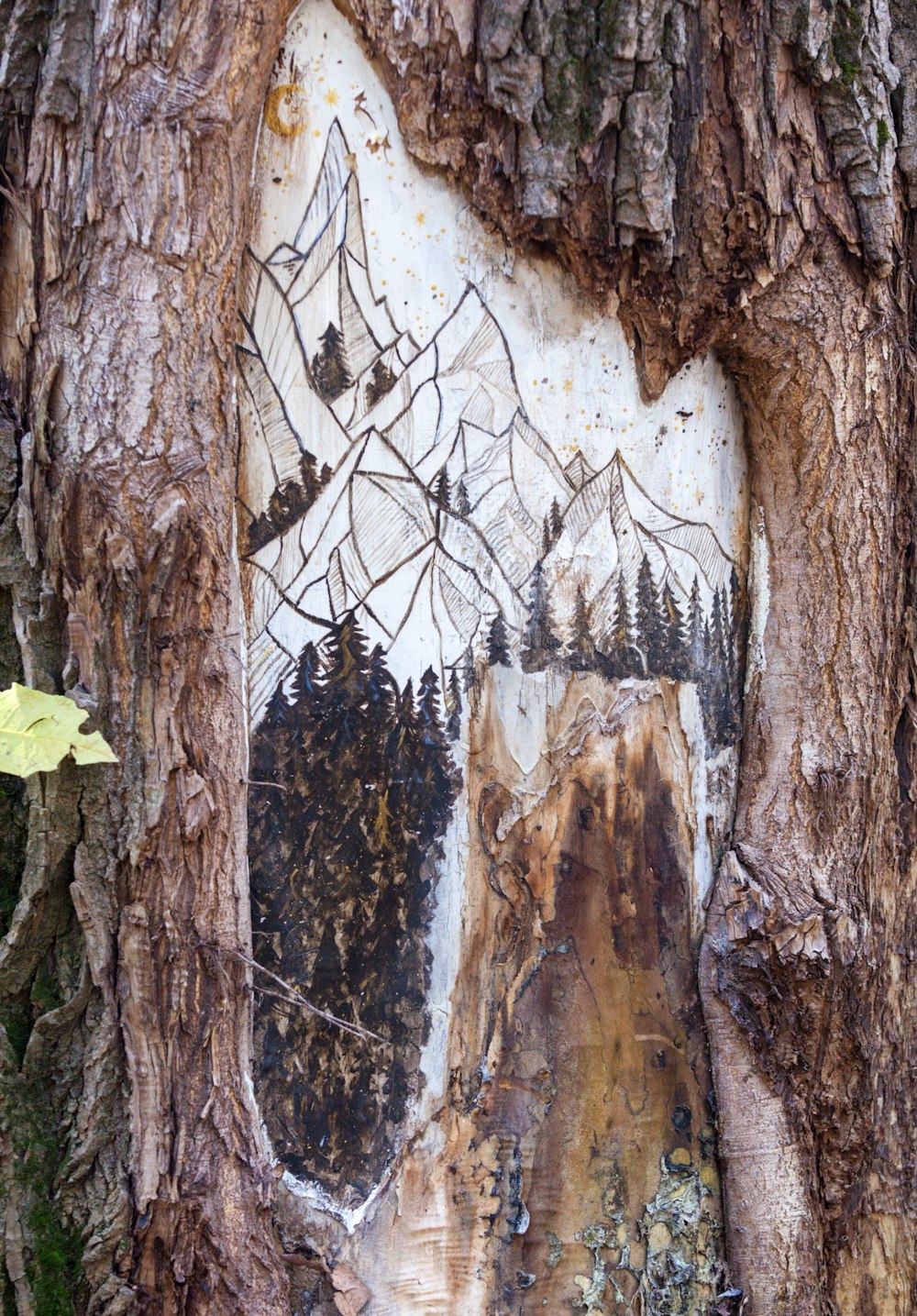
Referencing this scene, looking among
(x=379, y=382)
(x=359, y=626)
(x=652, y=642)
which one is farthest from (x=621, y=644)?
(x=379, y=382)

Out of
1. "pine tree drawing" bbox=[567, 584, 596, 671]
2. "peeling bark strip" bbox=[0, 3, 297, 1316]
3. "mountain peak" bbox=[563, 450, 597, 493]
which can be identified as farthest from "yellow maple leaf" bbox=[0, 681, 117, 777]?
"mountain peak" bbox=[563, 450, 597, 493]

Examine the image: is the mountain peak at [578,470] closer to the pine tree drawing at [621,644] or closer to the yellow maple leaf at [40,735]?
the pine tree drawing at [621,644]

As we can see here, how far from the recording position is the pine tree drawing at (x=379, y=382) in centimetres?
182

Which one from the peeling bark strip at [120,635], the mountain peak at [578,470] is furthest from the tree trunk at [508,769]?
the mountain peak at [578,470]

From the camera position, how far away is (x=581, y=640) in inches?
75.2

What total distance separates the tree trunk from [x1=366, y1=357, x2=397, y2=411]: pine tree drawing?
0.02 m

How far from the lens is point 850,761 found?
2004mm

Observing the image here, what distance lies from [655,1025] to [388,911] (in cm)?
53

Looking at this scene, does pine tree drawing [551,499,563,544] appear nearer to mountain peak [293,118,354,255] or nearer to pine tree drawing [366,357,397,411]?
pine tree drawing [366,357,397,411]

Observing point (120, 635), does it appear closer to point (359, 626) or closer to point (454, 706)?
point (359, 626)

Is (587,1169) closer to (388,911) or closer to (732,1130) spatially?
(732,1130)

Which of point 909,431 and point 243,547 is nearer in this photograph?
point 243,547

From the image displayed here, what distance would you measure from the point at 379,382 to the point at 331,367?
0.28 feet

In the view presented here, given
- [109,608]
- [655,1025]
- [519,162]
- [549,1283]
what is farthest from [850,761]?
[109,608]
